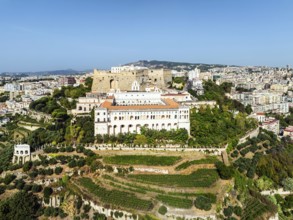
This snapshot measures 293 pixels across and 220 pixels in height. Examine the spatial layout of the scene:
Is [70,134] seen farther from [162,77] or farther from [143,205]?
[162,77]

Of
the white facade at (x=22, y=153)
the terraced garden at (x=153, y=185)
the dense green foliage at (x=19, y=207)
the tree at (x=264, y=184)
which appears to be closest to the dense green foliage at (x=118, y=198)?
the terraced garden at (x=153, y=185)

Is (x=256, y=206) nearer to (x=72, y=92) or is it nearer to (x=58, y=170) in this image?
(x=58, y=170)

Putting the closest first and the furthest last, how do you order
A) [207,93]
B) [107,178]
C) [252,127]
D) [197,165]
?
[107,178] < [197,165] < [252,127] < [207,93]

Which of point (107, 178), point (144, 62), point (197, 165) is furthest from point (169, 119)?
point (144, 62)

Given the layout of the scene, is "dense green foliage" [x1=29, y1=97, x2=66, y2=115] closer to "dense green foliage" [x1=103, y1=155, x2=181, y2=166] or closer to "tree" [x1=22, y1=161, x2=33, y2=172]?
"tree" [x1=22, y1=161, x2=33, y2=172]

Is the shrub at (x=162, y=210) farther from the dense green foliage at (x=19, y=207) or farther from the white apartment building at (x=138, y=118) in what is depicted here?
the white apartment building at (x=138, y=118)

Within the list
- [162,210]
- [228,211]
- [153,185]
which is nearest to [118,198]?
[153,185]
